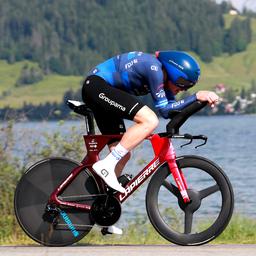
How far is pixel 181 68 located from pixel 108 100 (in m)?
0.68

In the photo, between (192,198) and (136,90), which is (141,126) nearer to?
(136,90)

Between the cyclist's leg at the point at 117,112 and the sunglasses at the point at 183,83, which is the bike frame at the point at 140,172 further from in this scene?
the sunglasses at the point at 183,83

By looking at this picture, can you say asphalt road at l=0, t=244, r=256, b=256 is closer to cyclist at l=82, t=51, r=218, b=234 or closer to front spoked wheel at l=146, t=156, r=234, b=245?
front spoked wheel at l=146, t=156, r=234, b=245

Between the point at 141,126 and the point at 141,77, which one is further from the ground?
the point at 141,77

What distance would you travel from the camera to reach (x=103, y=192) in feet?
25.6

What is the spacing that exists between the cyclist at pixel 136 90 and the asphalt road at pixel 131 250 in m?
0.59

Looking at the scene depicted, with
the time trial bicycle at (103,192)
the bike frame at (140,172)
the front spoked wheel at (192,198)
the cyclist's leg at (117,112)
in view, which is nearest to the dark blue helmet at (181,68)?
the time trial bicycle at (103,192)

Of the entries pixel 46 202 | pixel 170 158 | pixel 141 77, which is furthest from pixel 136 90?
pixel 46 202

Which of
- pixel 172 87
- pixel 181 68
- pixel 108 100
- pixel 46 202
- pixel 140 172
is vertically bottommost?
pixel 46 202

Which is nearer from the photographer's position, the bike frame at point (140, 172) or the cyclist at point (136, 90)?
the cyclist at point (136, 90)

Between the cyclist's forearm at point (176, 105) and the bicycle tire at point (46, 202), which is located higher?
the cyclist's forearm at point (176, 105)

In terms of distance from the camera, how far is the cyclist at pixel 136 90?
7.35 m

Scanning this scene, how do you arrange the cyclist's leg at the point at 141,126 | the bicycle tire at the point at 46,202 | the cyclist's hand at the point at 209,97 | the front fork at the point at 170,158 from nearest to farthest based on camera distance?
the cyclist's hand at the point at 209,97
the cyclist's leg at the point at 141,126
the front fork at the point at 170,158
the bicycle tire at the point at 46,202

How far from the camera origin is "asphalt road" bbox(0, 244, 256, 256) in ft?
22.7
